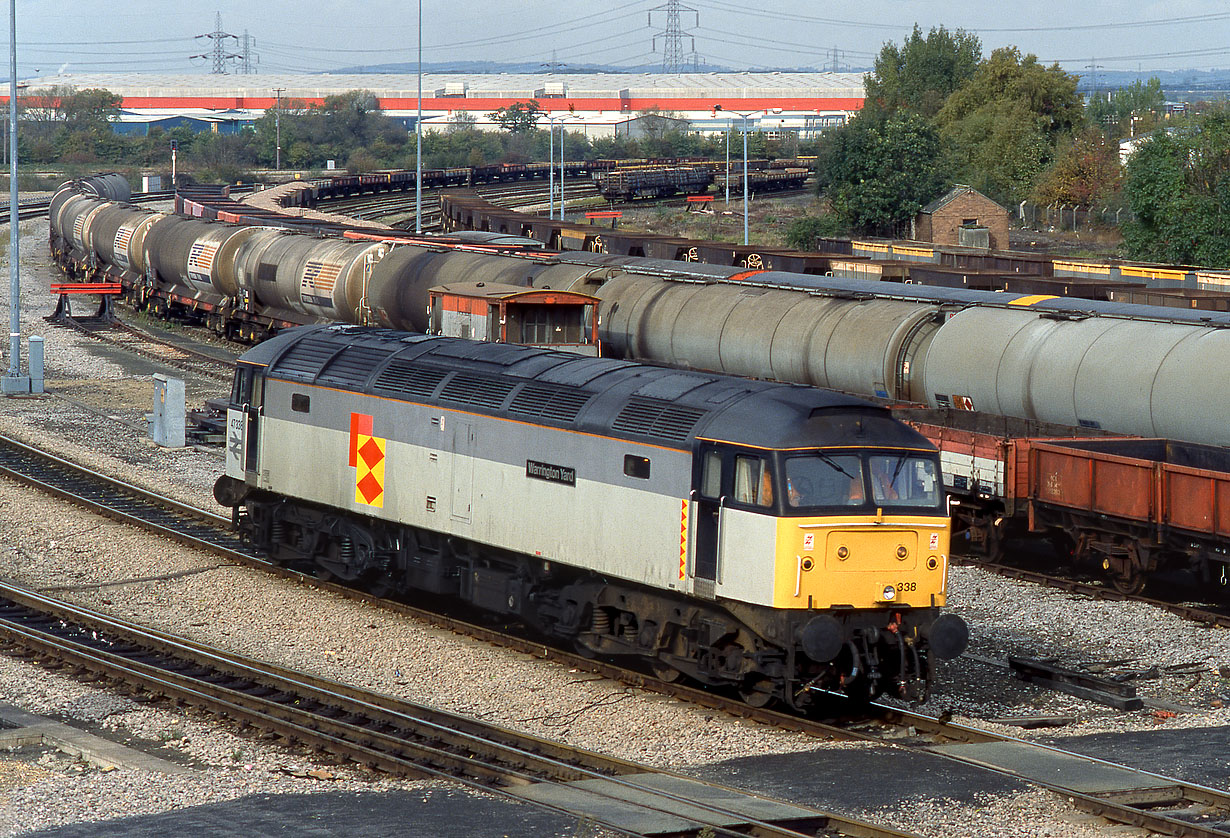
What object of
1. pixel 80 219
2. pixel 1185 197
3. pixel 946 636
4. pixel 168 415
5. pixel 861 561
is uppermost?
pixel 1185 197

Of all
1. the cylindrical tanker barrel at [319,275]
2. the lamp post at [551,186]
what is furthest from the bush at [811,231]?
the cylindrical tanker barrel at [319,275]

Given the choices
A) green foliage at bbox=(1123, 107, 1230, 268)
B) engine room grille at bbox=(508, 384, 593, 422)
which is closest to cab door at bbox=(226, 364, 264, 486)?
engine room grille at bbox=(508, 384, 593, 422)

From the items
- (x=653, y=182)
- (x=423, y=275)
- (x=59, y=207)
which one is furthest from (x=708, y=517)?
(x=653, y=182)

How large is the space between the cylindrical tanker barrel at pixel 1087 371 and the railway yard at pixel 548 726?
3.73 metres

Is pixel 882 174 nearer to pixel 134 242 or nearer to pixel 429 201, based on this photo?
pixel 429 201

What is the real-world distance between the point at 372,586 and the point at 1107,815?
10.9 meters

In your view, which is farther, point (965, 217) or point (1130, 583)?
point (965, 217)

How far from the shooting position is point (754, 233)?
83750 millimetres

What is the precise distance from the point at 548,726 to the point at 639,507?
2.45 meters

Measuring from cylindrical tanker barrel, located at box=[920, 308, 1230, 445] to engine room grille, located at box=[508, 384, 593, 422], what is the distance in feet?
36.0

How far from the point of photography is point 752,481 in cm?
1439

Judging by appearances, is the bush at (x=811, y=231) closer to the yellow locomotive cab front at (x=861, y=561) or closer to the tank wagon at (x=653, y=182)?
the tank wagon at (x=653, y=182)

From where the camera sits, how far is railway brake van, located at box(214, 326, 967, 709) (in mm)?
14320

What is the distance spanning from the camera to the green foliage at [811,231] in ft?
257
